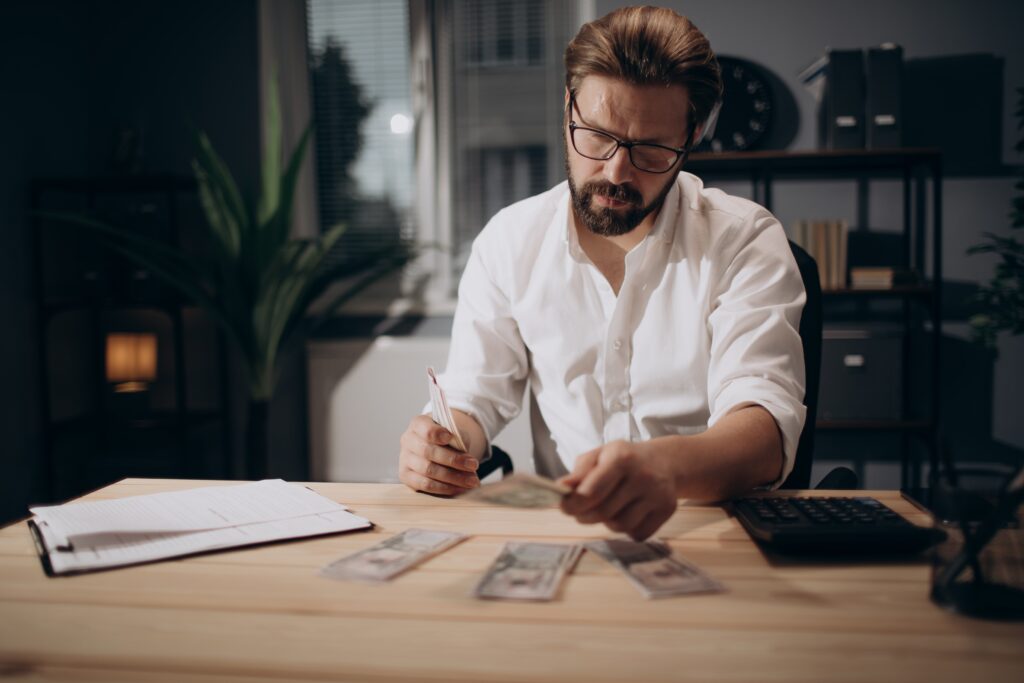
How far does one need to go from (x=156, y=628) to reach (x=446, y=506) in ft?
1.43

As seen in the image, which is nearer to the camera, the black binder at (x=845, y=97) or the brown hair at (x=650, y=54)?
the brown hair at (x=650, y=54)

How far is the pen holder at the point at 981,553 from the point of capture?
0.68 meters

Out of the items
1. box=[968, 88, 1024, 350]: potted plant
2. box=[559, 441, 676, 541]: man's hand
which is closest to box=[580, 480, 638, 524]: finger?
box=[559, 441, 676, 541]: man's hand

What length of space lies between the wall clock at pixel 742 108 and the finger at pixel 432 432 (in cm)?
220

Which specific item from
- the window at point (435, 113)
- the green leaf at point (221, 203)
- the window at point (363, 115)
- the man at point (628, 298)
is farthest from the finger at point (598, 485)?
the window at point (363, 115)

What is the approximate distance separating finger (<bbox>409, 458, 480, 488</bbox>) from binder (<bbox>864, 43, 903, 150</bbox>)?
7.49 ft

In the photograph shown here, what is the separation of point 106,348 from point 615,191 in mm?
2481

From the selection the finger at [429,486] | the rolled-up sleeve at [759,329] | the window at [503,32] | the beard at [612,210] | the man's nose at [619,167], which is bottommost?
the finger at [429,486]

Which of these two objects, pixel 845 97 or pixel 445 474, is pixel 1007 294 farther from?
pixel 445 474

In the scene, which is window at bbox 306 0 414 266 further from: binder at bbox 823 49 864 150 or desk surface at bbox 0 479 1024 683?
desk surface at bbox 0 479 1024 683

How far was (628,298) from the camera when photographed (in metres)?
1.44

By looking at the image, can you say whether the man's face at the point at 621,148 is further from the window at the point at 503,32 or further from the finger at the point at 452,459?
the window at the point at 503,32

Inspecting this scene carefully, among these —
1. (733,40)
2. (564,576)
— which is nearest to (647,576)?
(564,576)

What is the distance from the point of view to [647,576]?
30.8 inches
